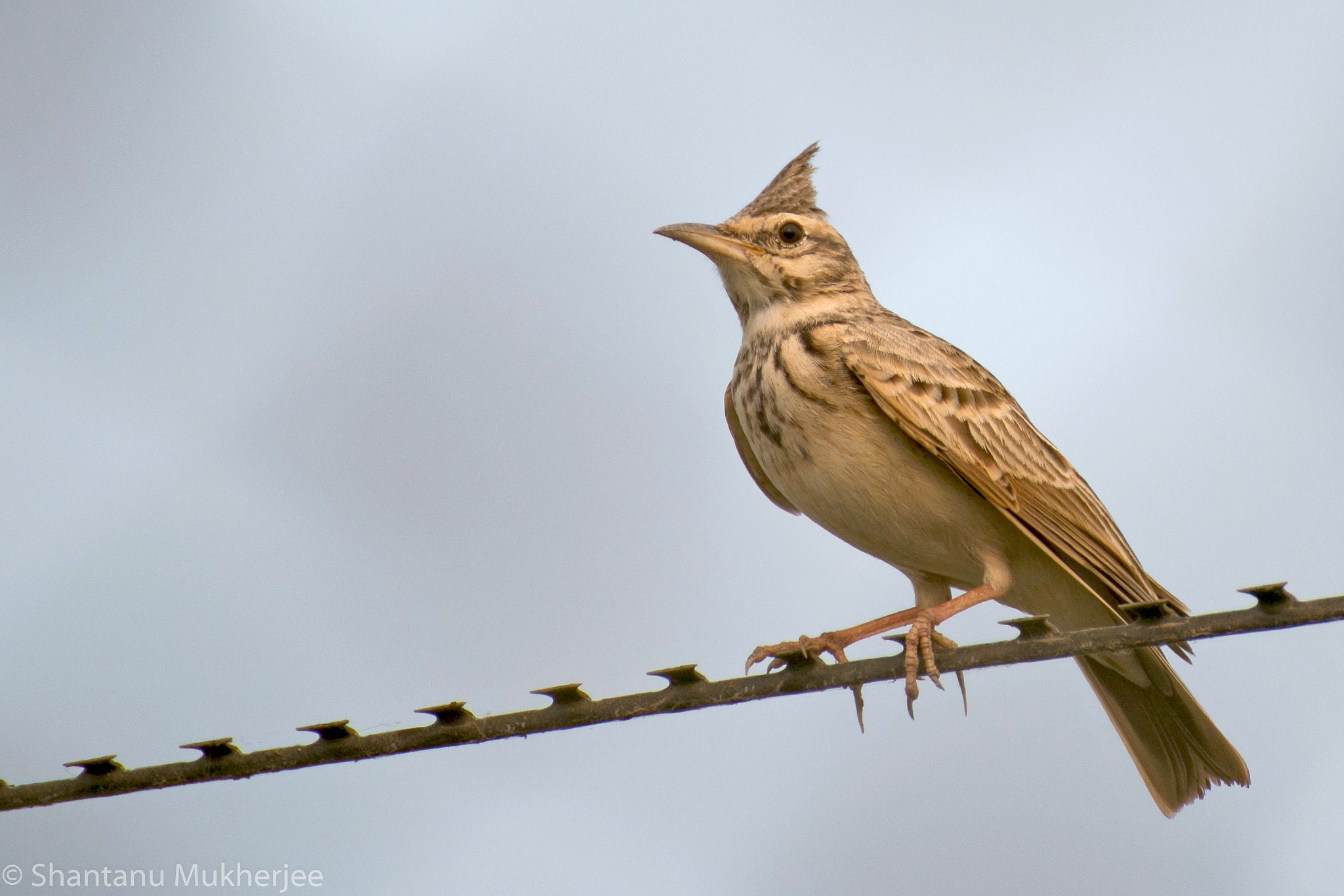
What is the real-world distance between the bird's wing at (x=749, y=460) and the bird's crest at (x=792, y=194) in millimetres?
1500

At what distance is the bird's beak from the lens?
7.84 m

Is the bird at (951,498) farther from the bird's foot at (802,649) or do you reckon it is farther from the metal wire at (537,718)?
the metal wire at (537,718)

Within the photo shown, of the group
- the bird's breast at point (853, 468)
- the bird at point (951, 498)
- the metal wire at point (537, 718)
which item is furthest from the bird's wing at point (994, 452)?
the metal wire at point (537, 718)

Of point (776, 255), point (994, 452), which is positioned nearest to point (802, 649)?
point (994, 452)

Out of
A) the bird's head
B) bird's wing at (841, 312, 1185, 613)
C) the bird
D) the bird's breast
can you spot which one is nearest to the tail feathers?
the bird

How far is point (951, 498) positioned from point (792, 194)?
2.73m

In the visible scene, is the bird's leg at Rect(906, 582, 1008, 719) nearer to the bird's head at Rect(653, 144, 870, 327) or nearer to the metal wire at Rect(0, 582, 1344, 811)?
the metal wire at Rect(0, 582, 1344, 811)

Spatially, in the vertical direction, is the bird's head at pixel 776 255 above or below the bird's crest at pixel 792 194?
below

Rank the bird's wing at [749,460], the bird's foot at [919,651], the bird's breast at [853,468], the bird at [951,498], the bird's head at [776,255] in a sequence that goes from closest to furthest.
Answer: the bird's foot at [919,651] < the bird at [951,498] < the bird's breast at [853,468] < the bird's wing at [749,460] < the bird's head at [776,255]

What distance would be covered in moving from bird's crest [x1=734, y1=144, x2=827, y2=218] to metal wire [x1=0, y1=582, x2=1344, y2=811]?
15.2 ft

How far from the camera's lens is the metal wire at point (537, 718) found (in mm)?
3914

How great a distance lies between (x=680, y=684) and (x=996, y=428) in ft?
11.8

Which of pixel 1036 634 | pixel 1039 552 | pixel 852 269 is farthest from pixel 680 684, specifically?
pixel 852 269

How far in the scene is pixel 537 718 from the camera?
4082 mm
